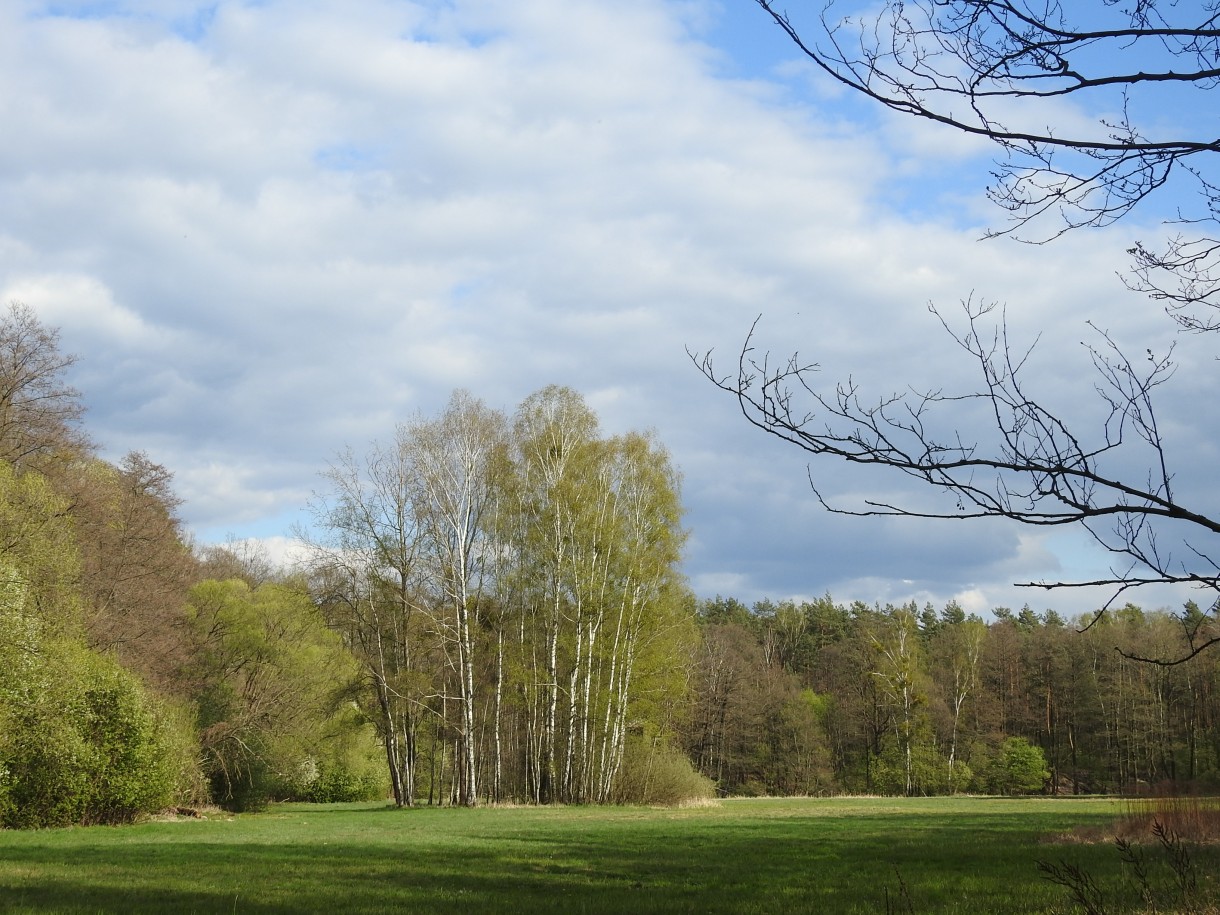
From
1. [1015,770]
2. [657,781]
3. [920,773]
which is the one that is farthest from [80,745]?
[1015,770]

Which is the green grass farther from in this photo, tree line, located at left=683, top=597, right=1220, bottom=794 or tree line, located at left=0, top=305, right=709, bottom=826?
tree line, located at left=683, top=597, right=1220, bottom=794

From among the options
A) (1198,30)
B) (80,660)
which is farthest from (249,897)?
(80,660)

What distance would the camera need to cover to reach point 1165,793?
14.7 meters

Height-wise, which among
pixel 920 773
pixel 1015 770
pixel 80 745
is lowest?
pixel 920 773

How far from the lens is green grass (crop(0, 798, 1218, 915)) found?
33.6 ft

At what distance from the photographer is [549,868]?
14.0 meters

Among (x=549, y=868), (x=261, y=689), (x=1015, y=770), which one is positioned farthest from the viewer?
(x=1015, y=770)

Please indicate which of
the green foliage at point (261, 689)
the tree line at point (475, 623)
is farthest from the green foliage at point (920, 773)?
the green foliage at point (261, 689)

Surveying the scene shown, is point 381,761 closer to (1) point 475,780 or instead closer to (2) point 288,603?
(2) point 288,603

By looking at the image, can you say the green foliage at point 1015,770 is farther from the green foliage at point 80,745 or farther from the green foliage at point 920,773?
the green foliage at point 80,745

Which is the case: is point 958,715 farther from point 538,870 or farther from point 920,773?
point 538,870

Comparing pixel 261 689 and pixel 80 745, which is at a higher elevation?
pixel 261 689

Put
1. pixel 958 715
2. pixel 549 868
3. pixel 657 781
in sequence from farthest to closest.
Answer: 1. pixel 958 715
2. pixel 657 781
3. pixel 549 868

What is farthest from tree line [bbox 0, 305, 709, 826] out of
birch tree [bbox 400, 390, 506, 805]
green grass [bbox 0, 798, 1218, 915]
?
green grass [bbox 0, 798, 1218, 915]
